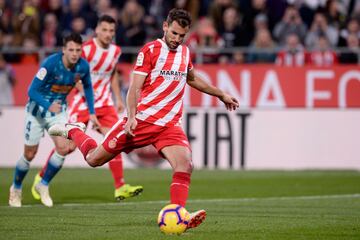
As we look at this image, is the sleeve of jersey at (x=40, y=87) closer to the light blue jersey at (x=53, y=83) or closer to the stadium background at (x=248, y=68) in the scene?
the light blue jersey at (x=53, y=83)

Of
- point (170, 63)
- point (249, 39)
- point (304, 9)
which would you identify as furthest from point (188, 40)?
point (170, 63)

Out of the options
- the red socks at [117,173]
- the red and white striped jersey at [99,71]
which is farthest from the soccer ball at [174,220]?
the red and white striped jersey at [99,71]

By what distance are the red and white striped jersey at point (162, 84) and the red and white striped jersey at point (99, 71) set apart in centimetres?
443

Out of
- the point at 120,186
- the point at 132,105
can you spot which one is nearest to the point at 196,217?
the point at 132,105

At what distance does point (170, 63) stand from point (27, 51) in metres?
12.3

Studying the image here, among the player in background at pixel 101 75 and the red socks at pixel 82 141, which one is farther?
the player in background at pixel 101 75

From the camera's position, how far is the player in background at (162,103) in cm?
971

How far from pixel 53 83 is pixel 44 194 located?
5.07 ft

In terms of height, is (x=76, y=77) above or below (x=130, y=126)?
above

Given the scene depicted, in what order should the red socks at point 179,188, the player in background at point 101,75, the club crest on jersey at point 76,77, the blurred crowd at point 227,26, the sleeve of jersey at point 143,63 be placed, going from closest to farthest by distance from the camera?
1. the red socks at point 179,188
2. the sleeve of jersey at point 143,63
3. the club crest on jersey at point 76,77
4. the player in background at point 101,75
5. the blurred crowd at point 227,26

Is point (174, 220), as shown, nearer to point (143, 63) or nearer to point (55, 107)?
point (143, 63)

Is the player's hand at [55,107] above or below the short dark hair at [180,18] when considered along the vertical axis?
below

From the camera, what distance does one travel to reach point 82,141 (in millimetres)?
10859

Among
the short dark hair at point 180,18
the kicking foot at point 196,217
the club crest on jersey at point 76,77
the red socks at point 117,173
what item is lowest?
the red socks at point 117,173
